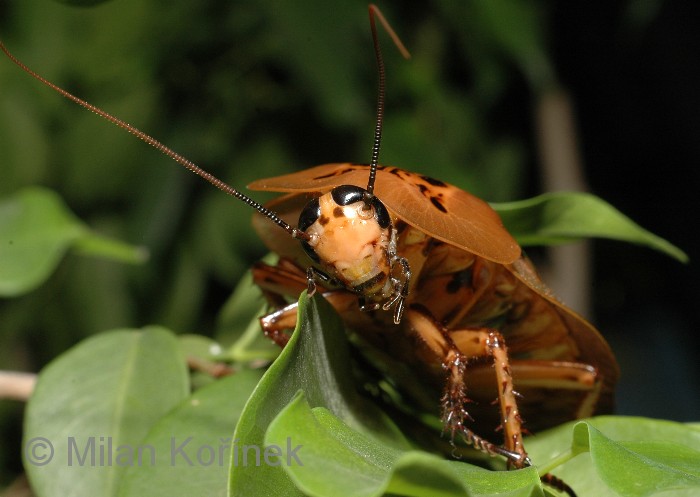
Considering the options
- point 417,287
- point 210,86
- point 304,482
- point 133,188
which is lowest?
point 133,188

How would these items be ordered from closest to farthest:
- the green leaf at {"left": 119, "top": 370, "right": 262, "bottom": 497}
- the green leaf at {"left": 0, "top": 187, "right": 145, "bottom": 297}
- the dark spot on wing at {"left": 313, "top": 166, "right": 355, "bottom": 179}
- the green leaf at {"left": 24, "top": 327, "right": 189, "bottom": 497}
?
the green leaf at {"left": 119, "top": 370, "right": 262, "bottom": 497}
the green leaf at {"left": 24, "top": 327, "right": 189, "bottom": 497}
the dark spot on wing at {"left": 313, "top": 166, "right": 355, "bottom": 179}
the green leaf at {"left": 0, "top": 187, "right": 145, "bottom": 297}

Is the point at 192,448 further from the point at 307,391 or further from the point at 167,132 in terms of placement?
the point at 167,132

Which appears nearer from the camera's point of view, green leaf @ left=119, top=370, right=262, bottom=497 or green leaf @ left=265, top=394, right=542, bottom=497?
green leaf @ left=265, top=394, right=542, bottom=497

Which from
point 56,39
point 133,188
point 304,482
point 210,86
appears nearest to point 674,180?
point 210,86

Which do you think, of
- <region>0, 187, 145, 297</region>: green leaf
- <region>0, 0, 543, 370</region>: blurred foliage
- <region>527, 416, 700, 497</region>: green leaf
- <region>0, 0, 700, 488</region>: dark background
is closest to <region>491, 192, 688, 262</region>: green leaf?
<region>527, 416, 700, 497</region>: green leaf

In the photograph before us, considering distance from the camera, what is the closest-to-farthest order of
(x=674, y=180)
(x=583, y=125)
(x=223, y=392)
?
1. (x=223, y=392)
2. (x=674, y=180)
3. (x=583, y=125)

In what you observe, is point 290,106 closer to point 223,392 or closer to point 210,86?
point 210,86

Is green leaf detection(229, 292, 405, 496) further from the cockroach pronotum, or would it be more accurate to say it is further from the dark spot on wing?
the dark spot on wing

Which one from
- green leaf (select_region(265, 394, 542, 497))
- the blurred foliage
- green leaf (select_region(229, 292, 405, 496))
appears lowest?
the blurred foliage
